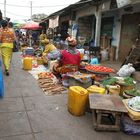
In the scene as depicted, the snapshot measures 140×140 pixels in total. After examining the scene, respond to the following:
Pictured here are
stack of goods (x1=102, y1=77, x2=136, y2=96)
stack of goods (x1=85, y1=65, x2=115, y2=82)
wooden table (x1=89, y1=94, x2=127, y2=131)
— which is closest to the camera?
wooden table (x1=89, y1=94, x2=127, y2=131)

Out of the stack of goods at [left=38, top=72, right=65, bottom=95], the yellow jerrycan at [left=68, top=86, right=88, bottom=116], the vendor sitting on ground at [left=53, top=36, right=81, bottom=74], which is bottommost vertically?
the stack of goods at [left=38, top=72, right=65, bottom=95]

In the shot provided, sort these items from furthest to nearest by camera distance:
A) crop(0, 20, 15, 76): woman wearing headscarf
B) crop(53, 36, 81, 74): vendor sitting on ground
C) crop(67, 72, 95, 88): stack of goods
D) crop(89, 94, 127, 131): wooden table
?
crop(0, 20, 15, 76): woman wearing headscarf < crop(53, 36, 81, 74): vendor sitting on ground < crop(67, 72, 95, 88): stack of goods < crop(89, 94, 127, 131): wooden table

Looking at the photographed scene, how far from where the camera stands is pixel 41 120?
16.6 ft

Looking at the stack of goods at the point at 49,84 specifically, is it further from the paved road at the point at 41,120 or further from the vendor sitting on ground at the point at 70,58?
the vendor sitting on ground at the point at 70,58

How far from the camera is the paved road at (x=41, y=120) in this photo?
14.6ft

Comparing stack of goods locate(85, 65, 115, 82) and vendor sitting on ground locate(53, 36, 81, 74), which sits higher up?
vendor sitting on ground locate(53, 36, 81, 74)

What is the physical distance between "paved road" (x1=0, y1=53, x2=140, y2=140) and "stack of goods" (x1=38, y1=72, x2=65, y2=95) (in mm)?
274

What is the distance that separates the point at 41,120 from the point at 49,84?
8.88 feet

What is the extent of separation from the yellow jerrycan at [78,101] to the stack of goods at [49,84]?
164 centimetres

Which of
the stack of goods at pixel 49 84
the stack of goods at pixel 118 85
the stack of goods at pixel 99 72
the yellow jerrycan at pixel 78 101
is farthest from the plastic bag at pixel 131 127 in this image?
the stack of goods at pixel 99 72

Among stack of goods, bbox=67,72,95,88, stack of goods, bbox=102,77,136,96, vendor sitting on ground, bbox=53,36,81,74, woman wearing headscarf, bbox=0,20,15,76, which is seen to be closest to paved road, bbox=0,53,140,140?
stack of goods, bbox=67,72,95,88

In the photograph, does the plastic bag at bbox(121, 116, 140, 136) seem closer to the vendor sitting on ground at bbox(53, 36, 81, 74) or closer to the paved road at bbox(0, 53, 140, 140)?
the paved road at bbox(0, 53, 140, 140)

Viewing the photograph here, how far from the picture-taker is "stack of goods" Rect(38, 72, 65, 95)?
7.06m

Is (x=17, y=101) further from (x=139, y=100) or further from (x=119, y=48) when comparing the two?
(x=119, y=48)
